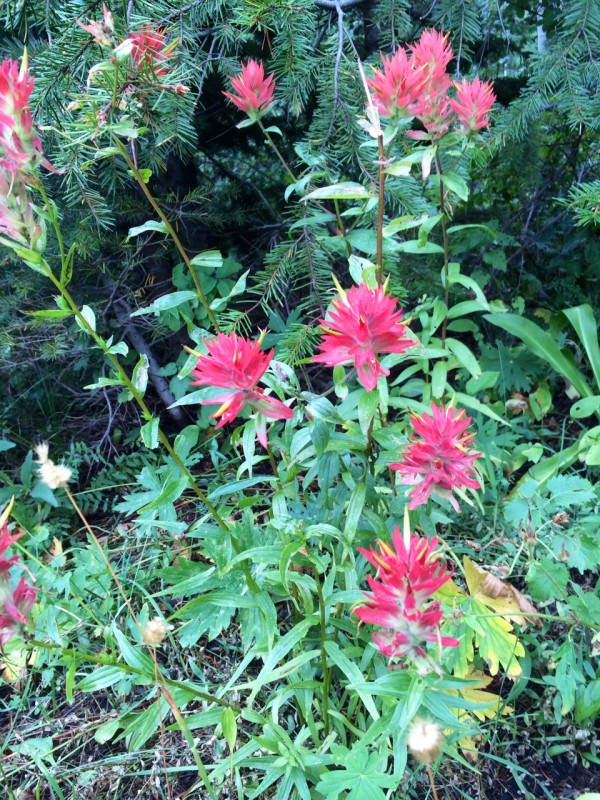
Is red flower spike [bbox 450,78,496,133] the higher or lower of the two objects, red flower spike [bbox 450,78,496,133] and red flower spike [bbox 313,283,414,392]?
the higher

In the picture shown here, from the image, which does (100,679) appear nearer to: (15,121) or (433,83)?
(15,121)

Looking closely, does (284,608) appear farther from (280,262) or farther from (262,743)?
(280,262)

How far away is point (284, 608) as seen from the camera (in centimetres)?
159

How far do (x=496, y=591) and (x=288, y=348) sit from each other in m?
0.76

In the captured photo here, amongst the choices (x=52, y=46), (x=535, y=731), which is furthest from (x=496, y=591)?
(x=52, y=46)

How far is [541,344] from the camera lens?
6.66 ft

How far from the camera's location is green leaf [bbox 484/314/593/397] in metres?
2.01

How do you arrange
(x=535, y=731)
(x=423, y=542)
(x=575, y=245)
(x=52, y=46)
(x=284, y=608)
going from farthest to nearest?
1. (x=575, y=245)
2. (x=284, y=608)
3. (x=535, y=731)
4. (x=52, y=46)
5. (x=423, y=542)

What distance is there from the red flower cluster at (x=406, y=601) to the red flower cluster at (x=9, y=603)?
1.46ft

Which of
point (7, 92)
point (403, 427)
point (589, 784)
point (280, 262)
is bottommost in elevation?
point (589, 784)

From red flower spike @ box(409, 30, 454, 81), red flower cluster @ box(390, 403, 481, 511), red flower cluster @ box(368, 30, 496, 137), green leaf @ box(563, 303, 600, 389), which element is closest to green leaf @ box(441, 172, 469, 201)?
red flower cluster @ box(368, 30, 496, 137)

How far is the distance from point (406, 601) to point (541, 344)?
61.0 inches

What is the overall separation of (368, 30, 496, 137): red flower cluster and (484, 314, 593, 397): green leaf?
33.3 inches

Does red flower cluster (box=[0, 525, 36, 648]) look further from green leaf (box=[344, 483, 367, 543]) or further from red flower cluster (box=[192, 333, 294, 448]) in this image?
green leaf (box=[344, 483, 367, 543])
